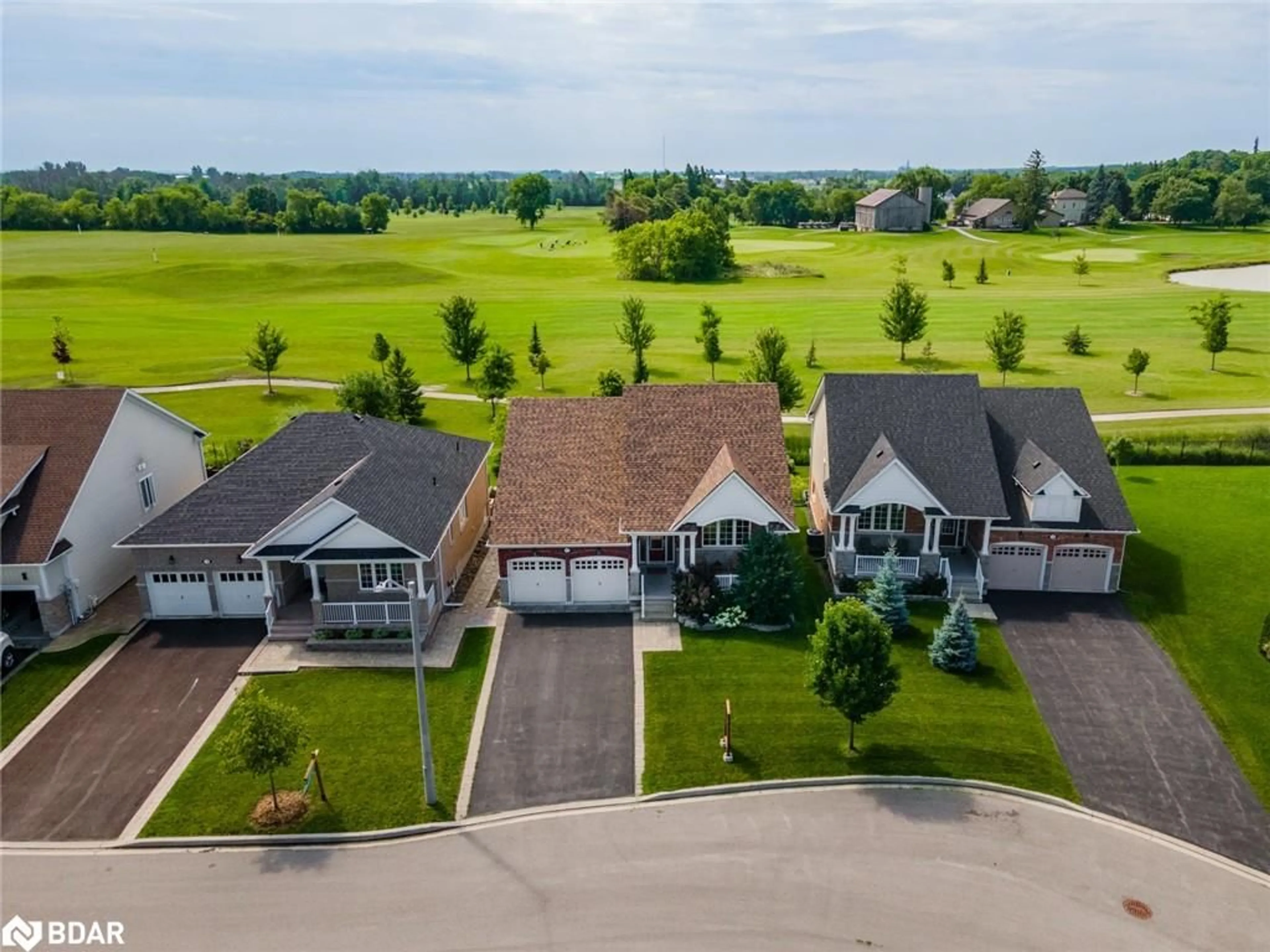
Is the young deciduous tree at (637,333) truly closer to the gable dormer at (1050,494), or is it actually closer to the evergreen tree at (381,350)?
the evergreen tree at (381,350)

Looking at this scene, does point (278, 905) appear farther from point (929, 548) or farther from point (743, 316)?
point (743, 316)

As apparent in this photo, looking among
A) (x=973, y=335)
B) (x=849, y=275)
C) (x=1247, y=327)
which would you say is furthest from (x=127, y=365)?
(x=1247, y=327)

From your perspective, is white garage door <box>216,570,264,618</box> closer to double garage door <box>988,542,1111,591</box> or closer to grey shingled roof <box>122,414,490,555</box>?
grey shingled roof <box>122,414,490,555</box>

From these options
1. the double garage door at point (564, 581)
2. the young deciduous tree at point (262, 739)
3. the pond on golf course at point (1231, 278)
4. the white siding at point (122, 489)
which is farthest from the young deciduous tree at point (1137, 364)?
the young deciduous tree at point (262, 739)

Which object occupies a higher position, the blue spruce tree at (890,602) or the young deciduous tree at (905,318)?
the young deciduous tree at (905,318)

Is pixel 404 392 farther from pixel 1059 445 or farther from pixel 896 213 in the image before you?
→ pixel 896 213

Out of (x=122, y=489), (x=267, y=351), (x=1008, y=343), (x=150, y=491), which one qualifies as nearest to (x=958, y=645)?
(x=122, y=489)
